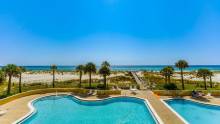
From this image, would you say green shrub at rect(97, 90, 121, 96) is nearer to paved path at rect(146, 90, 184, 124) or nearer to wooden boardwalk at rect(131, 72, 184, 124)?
wooden boardwalk at rect(131, 72, 184, 124)

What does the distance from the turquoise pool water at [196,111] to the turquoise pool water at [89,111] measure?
12.9 feet

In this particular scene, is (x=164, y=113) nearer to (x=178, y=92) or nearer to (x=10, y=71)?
(x=178, y=92)

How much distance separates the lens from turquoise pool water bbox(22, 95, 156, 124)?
17297 millimetres

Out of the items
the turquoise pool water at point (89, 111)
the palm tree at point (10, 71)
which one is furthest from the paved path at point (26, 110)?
the palm tree at point (10, 71)

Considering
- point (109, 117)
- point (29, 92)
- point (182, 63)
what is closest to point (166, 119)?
point (109, 117)

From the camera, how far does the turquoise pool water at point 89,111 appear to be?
56.7ft

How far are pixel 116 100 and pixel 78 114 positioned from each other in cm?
704

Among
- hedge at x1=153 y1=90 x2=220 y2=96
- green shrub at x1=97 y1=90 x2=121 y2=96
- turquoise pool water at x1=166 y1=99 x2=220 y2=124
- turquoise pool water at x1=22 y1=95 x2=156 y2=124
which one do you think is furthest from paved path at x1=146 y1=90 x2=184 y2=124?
green shrub at x1=97 y1=90 x2=121 y2=96

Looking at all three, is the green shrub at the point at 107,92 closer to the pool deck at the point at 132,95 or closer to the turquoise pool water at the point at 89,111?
the pool deck at the point at 132,95

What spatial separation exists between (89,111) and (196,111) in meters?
12.1

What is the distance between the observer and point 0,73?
23359 mm

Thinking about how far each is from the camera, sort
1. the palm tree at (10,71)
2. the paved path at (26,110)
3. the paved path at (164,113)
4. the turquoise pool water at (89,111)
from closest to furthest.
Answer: the paved path at (164,113) < the paved path at (26,110) < the turquoise pool water at (89,111) < the palm tree at (10,71)

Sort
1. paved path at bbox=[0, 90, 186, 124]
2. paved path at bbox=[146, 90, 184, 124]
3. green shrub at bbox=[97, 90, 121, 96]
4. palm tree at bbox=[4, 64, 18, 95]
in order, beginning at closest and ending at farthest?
paved path at bbox=[146, 90, 184, 124] < paved path at bbox=[0, 90, 186, 124] < palm tree at bbox=[4, 64, 18, 95] < green shrub at bbox=[97, 90, 121, 96]

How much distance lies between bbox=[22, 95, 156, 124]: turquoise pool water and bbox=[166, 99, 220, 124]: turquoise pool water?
3.94 m
